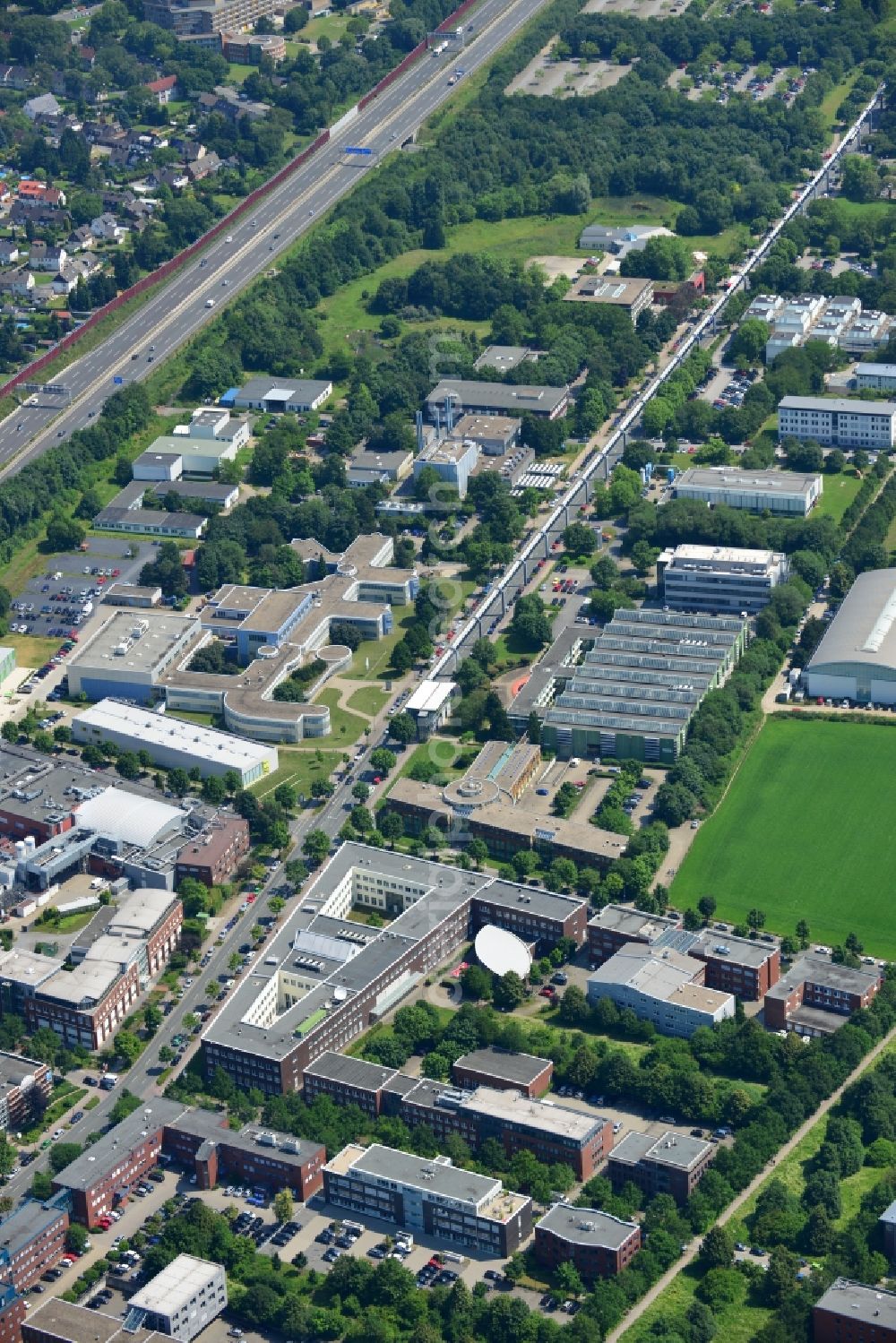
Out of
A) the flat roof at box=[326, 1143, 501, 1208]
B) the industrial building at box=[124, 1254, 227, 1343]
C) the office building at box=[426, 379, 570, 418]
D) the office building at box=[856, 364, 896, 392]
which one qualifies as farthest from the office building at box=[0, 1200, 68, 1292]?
the office building at box=[856, 364, 896, 392]

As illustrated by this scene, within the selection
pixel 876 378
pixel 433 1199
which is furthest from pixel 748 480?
pixel 433 1199

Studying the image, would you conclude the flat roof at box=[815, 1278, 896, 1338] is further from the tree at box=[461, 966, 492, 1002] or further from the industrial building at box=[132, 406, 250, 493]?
the industrial building at box=[132, 406, 250, 493]

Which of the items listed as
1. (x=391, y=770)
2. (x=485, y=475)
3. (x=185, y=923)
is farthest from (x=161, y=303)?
(x=185, y=923)

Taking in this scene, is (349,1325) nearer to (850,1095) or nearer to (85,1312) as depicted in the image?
(85,1312)

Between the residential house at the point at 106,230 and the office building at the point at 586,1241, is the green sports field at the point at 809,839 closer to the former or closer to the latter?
the office building at the point at 586,1241

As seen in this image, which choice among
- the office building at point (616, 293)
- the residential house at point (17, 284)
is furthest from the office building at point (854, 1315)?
the residential house at point (17, 284)
